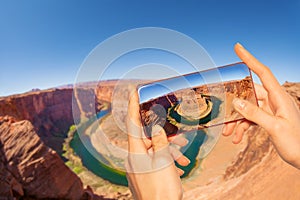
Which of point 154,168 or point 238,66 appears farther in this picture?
point 238,66

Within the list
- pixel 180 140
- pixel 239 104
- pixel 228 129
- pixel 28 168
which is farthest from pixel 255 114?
pixel 28 168

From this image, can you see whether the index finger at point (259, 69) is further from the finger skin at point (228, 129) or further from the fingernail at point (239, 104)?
the finger skin at point (228, 129)

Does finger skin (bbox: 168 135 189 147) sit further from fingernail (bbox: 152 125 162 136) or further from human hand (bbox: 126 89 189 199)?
human hand (bbox: 126 89 189 199)

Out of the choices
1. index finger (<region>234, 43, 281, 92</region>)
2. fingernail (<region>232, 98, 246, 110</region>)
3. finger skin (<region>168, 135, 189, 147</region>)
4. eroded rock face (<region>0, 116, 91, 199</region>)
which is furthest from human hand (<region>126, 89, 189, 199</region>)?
eroded rock face (<region>0, 116, 91, 199</region>)

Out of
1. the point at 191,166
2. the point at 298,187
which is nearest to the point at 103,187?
the point at 191,166

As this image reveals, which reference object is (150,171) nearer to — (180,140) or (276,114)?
(180,140)

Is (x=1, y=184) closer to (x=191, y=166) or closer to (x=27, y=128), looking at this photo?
(x=27, y=128)
